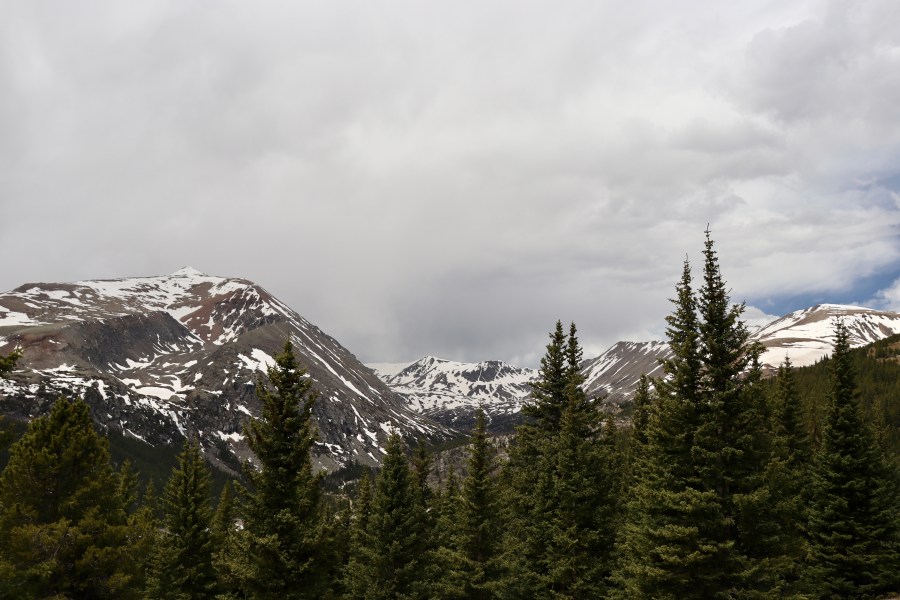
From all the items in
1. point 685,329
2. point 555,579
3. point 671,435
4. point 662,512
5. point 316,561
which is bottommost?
point 555,579

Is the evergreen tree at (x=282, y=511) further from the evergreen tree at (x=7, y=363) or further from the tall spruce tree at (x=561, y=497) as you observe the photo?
the tall spruce tree at (x=561, y=497)

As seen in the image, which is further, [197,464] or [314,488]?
[197,464]

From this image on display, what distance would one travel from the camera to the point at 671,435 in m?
21.4

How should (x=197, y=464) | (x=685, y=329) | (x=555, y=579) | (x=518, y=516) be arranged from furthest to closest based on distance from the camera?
(x=197, y=464) < (x=518, y=516) < (x=555, y=579) < (x=685, y=329)

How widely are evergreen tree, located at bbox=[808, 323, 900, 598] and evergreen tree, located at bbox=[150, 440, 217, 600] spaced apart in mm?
40065

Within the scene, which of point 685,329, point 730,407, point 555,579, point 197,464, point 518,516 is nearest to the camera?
point 730,407

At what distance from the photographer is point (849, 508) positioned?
115 feet

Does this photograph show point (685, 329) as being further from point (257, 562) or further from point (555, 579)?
point (257, 562)

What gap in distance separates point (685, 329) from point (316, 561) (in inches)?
721

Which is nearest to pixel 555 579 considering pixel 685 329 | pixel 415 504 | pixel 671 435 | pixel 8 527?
pixel 415 504

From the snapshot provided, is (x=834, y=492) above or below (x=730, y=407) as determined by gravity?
below

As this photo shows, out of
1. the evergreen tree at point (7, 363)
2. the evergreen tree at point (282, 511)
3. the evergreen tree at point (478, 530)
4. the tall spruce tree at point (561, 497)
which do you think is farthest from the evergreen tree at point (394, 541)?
the evergreen tree at point (7, 363)

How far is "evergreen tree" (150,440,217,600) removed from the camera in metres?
38.6

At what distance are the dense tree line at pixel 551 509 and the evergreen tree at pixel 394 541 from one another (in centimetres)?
13
